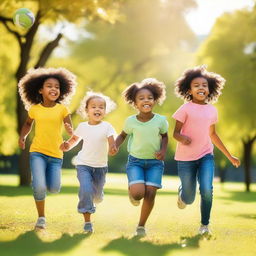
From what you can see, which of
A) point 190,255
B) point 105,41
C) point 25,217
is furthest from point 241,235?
point 105,41

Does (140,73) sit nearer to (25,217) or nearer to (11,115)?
(11,115)

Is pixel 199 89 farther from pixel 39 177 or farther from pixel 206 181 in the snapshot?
pixel 39 177

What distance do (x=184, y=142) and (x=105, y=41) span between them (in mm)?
22517

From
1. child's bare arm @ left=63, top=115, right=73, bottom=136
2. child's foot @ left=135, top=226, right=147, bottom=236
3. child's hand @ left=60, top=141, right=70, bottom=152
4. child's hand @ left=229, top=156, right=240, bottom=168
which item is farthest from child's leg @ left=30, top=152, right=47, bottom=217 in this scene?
child's hand @ left=229, top=156, right=240, bottom=168

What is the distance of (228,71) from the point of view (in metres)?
25.4

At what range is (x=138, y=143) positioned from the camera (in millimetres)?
7566

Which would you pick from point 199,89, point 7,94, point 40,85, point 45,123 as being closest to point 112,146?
point 45,123

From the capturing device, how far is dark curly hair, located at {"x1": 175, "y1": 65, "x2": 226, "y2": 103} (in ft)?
27.1

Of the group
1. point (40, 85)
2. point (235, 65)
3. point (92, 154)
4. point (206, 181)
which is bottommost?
point (206, 181)

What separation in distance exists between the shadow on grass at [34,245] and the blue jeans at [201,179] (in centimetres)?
168

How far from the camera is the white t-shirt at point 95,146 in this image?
7832 millimetres

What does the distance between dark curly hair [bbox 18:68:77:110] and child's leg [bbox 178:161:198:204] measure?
204cm

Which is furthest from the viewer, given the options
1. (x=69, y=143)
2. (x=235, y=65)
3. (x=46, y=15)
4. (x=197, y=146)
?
(x=235, y=65)

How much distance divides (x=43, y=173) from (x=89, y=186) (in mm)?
674
